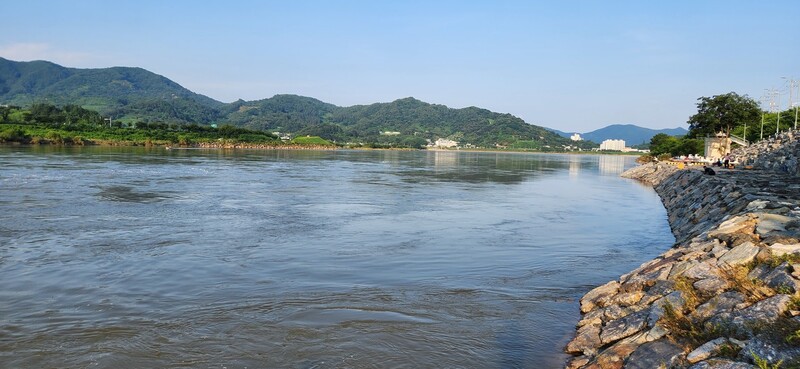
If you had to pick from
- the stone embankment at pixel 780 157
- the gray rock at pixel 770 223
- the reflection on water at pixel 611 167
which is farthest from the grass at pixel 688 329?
the reflection on water at pixel 611 167

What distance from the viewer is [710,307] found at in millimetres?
7246

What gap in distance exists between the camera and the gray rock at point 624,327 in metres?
7.41

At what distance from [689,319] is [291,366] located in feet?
17.3

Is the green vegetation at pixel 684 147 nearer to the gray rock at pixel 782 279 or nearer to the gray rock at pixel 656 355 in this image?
the gray rock at pixel 782 279

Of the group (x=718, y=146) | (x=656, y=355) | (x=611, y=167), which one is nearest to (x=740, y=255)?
(x=656, y=355)

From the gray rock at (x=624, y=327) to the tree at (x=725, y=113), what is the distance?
59.1 meters

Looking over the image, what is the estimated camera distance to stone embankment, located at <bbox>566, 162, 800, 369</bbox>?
586 cm

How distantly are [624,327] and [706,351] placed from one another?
1686 mm

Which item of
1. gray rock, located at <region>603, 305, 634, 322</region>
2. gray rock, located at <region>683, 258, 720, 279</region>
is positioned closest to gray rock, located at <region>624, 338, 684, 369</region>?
gray rock, located at <region>603, 305, 634, 322</region>

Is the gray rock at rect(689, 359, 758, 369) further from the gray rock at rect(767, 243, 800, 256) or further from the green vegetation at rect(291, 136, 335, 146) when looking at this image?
the green vegetation at rect(291, 136, 335, 146)

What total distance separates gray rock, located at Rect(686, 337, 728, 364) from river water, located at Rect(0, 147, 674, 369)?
1.92 m

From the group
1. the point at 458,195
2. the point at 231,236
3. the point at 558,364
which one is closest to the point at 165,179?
the point at 458,195

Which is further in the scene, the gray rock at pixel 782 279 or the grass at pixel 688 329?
the gray rock at pixel 782 279

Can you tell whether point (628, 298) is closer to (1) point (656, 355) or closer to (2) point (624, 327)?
(2) point (624, 327)
